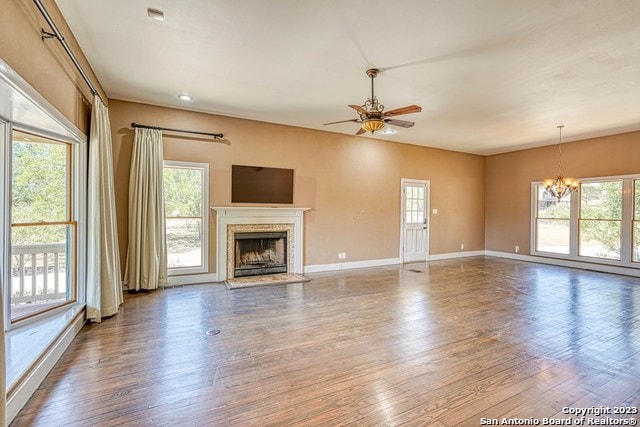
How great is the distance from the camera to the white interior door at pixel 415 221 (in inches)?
300

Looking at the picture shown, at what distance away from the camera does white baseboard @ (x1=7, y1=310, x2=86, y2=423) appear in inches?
76.9

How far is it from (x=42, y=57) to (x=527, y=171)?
9.55m

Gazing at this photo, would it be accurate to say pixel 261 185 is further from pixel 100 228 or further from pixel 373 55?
pixel 373 55

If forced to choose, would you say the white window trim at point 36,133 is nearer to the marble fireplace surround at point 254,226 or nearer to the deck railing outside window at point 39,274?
the deck railing outside window at point 39,274

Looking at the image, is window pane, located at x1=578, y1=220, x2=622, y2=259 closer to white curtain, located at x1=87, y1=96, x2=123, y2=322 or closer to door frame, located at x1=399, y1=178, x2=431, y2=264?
door frame, located at x1=399, y1=178, x2=431, y2=264

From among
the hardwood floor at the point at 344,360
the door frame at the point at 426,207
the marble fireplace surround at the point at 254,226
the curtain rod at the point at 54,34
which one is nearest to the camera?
the hardwood floor at the point at 344,360

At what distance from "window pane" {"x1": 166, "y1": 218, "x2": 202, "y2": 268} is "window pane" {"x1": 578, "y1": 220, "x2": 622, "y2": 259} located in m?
8.41

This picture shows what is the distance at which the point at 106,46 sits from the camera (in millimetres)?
3188

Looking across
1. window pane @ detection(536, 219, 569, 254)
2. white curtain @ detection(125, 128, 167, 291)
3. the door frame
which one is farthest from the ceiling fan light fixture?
window pane @ detection(536, 219, 569, 254)

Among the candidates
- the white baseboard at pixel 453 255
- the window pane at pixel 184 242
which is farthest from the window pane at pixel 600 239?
the window pane at pixel 184 242

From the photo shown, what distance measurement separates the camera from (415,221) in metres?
7.82

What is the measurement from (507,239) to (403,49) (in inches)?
290

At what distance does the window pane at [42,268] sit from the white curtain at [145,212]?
1.16m

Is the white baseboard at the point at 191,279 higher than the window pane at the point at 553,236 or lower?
lower
